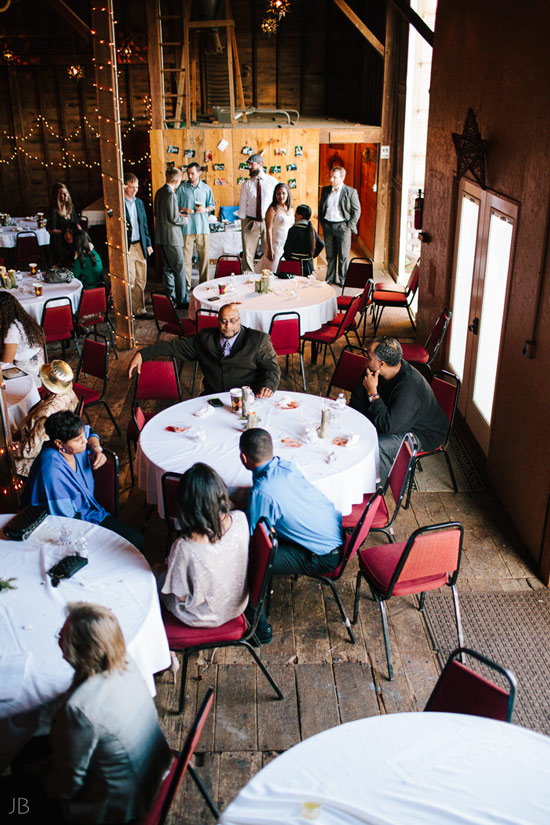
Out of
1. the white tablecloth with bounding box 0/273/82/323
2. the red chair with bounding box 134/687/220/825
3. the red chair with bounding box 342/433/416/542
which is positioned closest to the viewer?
the red chair with bounding box 134/687/220/825

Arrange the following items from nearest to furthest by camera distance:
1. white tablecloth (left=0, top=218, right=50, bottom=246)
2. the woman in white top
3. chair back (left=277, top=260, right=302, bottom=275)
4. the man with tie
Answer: the woman in white top
chair back (left=277, top=260, right=302, bottom=275)
the man with tie
white tablecloth (left=0, top=218, right=50, bottom=246)

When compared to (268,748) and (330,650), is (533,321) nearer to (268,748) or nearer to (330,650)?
(330,650)

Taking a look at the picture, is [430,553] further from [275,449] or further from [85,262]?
Answer: [85,262]

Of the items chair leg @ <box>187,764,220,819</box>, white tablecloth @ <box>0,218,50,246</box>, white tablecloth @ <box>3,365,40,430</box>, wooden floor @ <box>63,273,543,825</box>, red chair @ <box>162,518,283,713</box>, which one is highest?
white tablecloth @ <box>0,218,50,246</box>

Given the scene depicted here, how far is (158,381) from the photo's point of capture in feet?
18.9

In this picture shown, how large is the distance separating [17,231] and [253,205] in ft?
11.6

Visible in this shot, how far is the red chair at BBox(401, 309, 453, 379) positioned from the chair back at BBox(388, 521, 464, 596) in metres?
3.23

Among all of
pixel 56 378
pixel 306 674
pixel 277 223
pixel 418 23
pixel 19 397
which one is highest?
pixel 418 23

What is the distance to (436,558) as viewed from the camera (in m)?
3.67

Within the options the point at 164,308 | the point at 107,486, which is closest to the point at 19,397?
the point at 107,486

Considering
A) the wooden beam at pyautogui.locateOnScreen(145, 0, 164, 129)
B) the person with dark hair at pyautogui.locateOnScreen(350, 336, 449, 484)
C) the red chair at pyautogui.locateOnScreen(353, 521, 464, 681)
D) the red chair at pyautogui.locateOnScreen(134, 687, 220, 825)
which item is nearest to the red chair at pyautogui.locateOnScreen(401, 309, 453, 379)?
the person with dark hair at pyautogui.locateOnScreen(350, 336, 449, 484)

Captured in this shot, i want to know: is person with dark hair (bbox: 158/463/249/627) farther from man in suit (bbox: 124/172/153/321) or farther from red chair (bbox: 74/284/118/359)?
man in suit (bbox: 124/172/153/321)

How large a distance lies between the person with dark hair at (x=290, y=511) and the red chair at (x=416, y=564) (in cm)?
24

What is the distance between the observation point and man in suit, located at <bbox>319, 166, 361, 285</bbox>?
1041 cm
